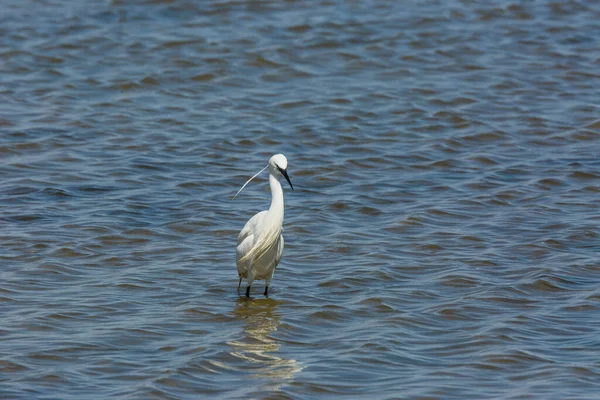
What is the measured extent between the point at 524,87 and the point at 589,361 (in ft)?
25.8

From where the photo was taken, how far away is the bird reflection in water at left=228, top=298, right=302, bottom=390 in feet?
20.5

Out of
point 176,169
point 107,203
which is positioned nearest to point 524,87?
point 176,169

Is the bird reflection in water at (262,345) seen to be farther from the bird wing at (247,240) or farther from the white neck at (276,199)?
the white neck at (276,199)

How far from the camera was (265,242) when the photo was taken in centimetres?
764

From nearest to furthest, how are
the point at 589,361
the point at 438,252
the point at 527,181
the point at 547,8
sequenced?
the point at 589,361 → the point at 438,252 → the point at 527,181 → the point at 547,8

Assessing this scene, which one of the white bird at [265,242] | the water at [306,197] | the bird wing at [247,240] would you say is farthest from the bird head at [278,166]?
the water at [306,197]

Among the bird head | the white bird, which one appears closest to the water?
the white bird

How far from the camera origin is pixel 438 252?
342 inches

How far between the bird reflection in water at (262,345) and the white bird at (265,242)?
222 mm

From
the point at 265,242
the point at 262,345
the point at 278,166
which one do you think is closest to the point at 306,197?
the point at 265,242

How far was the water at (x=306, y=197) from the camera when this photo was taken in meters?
6.42

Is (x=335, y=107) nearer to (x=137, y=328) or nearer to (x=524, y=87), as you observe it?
(x=524, y=87)

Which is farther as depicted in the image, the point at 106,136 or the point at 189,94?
the point at 189,94

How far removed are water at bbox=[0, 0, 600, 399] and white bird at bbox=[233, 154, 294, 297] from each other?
0.23 meters
